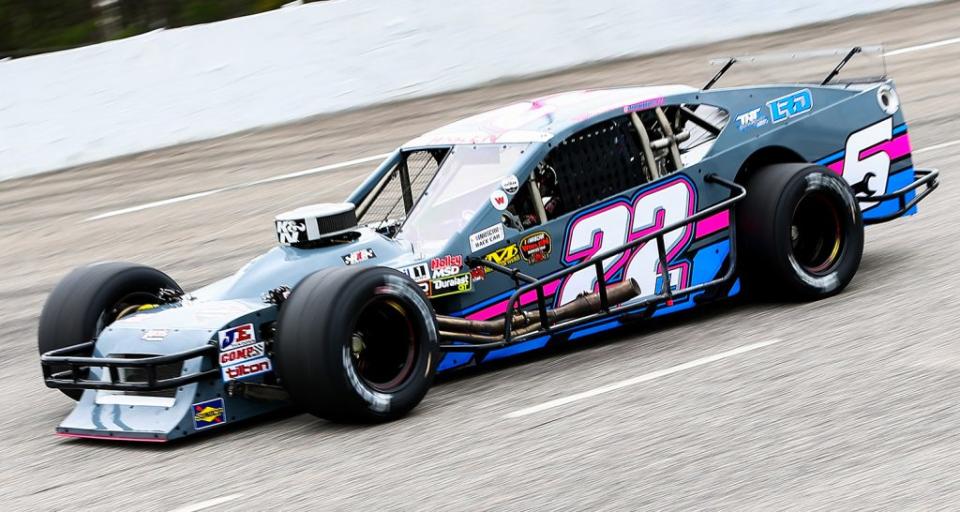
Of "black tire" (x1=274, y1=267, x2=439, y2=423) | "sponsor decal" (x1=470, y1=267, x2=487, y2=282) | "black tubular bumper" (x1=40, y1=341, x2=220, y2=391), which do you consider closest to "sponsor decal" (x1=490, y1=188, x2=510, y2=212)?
"sponsor decal" (x1=470, y1=267, x2=487, y2=282)

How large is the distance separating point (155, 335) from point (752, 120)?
3.48 meters

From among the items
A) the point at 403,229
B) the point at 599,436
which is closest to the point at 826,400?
the point at 599,436

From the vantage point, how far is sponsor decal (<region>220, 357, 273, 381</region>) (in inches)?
241

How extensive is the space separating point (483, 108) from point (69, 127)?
14.3 ft

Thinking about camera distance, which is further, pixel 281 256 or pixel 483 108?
pixel 483 108

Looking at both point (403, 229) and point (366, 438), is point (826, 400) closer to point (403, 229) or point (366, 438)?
point (366, 438)

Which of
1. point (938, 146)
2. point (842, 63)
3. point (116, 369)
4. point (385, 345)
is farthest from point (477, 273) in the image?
point (938, 146)

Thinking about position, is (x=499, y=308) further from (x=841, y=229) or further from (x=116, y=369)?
(x=841, y=229)

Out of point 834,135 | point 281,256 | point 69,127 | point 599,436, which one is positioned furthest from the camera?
point 69,127

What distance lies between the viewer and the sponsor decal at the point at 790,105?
7.87 m

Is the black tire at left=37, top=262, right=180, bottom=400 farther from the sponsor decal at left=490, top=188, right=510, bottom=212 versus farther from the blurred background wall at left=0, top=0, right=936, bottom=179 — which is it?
the blurred background wall at left=0, top=0, right=936, bottom=179

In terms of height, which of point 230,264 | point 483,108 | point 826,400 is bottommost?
point 826,400

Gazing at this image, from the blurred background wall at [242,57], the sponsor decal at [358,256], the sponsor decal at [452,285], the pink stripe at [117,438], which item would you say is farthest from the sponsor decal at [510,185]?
the blurred background wall at [242,57]

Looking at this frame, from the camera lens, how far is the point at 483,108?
1523 cm
